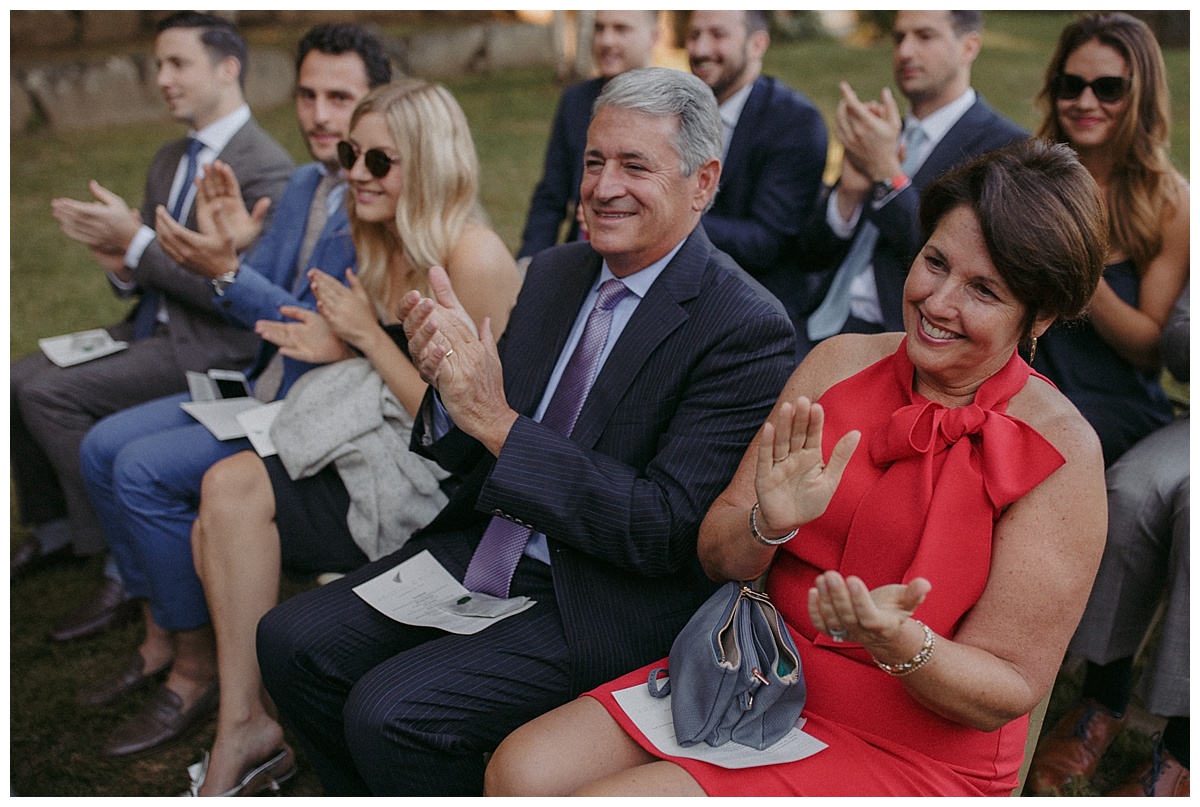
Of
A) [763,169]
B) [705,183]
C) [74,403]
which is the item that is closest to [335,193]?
[74,403]

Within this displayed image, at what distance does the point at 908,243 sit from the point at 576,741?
189 centimetres

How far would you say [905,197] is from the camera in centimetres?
321

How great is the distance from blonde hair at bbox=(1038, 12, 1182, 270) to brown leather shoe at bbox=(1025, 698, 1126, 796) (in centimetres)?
128

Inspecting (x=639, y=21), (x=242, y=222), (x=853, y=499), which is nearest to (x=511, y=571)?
(x=853, y=499)

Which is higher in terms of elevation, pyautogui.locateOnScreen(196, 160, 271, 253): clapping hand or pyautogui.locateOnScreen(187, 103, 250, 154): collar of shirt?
pyautogui.locateOnScreen(187, 103, 250, 154): collar of shirt

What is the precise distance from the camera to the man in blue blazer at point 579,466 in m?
2.23

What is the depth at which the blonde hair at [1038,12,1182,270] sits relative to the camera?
309cm

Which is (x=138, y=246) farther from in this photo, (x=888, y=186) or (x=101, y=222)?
(x=888, y=186)

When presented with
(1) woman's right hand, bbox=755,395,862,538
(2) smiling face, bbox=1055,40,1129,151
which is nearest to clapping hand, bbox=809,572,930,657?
(1) woman's right hand, bbox=755,395,862,538

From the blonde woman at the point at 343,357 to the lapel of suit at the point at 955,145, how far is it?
139 centimetres

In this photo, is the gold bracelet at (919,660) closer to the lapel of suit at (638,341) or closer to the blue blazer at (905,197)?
the lapel of suit at (638,341)

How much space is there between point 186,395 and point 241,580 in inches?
39.5

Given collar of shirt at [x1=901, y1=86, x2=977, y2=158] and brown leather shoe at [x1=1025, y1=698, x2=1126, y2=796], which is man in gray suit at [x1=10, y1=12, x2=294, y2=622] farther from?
brown leather shoe at [x1=1025, y1=698, x2=1126, y2=796]

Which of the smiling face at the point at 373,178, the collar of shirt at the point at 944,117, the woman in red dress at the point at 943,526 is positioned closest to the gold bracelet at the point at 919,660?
the woman in red dress at the point at 943,526
